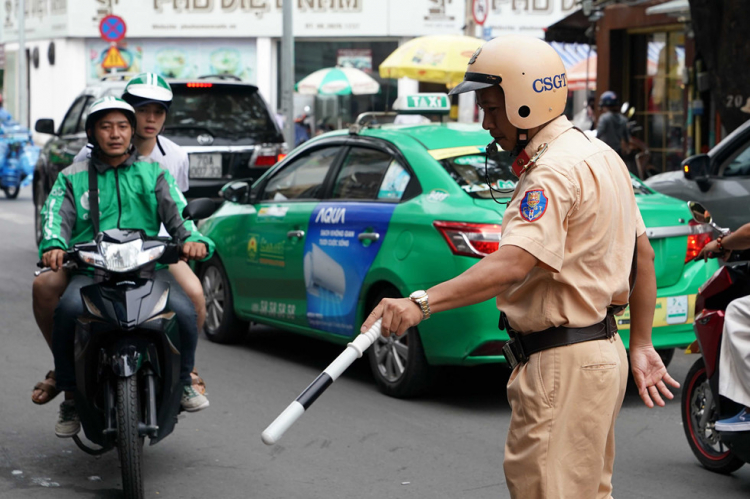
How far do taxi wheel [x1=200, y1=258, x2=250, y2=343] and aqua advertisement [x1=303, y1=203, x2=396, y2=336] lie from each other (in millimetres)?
1144

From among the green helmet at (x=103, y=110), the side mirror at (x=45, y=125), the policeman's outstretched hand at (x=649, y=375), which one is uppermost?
the green helmet at (x=103, y=110)

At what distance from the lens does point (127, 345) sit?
466 centimetres

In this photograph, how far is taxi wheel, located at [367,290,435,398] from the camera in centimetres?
646

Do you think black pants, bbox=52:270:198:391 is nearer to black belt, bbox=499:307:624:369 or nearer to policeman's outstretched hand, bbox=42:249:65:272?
policeman's outstretched hand, bbox=42:249:65:272

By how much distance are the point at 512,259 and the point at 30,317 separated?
734 cm

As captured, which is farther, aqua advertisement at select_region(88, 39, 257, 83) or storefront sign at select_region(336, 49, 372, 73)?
aqua advertisement at select_region(88, 39, 257, 83)

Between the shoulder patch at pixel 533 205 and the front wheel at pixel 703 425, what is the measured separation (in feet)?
8.51

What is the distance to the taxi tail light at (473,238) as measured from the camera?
604cm

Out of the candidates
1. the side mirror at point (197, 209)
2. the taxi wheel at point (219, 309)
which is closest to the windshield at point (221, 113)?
the taxi wheel at point (219, 309)

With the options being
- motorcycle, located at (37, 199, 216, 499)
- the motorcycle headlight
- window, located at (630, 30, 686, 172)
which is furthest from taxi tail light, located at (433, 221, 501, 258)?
window, located at (630, 30, 686, 172)

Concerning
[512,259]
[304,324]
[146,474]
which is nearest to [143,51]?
[304,324]

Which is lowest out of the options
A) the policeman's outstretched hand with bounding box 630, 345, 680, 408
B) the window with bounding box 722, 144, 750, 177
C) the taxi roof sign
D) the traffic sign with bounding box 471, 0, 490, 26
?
the policeman's outstretched hand with bounding box 630, 345, 680, 408

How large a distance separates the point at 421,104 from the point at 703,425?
364cm

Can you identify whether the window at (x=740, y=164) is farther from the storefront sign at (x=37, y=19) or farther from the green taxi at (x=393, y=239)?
the storefront sign at (x=37, y=19)
